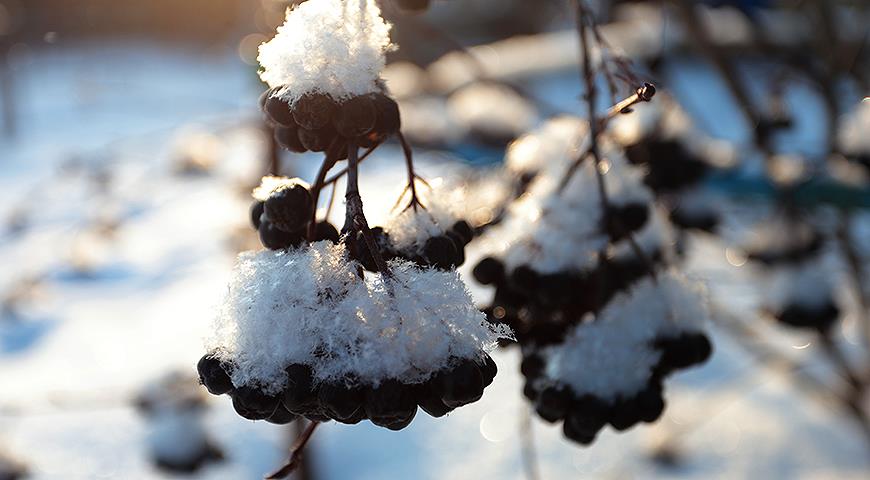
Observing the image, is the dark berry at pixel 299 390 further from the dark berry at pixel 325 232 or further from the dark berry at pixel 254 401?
the dark berry at pixel 325 232

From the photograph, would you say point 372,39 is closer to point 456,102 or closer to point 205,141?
point 456,102

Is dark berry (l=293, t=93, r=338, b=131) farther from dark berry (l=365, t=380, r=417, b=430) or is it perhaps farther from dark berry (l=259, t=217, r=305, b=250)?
dark berry (l=365, t=380, r=417, b=430)

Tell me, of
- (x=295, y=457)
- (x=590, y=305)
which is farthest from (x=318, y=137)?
(x=590, y=305)

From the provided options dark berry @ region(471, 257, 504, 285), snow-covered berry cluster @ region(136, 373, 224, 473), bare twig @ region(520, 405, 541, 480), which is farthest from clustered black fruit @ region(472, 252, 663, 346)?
snow-covered berry cluster @ region(136, 373, 224, 473)

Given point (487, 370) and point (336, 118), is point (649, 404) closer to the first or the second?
point (487, 370)

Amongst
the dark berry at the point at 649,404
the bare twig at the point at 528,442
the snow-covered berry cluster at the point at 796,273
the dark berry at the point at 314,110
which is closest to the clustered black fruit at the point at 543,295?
the dark berry at the point at 649,404

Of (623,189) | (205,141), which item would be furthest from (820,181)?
(205,141)
